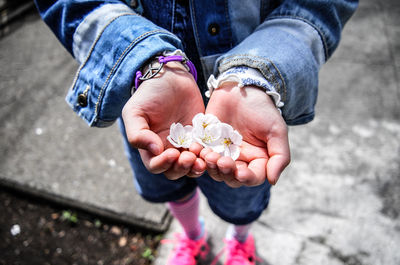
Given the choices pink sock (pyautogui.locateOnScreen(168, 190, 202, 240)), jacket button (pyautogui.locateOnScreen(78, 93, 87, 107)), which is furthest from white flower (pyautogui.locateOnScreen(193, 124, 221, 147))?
pink sock (pyautogui.locateOnScreen(168, 190, 202, 240))

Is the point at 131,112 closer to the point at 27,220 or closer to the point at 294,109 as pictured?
the point at 294,109

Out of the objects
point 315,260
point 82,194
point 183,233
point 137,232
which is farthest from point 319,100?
Answer: point 82,194

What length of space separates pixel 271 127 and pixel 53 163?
6.37ft

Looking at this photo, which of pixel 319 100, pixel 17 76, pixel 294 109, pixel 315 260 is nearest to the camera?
pixel 294 109

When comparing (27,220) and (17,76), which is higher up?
(17,76)

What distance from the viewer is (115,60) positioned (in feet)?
3.12

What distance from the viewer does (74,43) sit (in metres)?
1.07

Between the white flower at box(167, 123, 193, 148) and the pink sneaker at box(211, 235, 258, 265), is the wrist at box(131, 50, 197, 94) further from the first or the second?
the pink sneaker at box(211, 235, 258, 265)

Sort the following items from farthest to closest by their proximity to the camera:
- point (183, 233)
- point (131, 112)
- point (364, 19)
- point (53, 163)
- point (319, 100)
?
1. point (364, 19)
2. point (319, 100)
3. point (53, 163)
4. point (183, 233)
5. point (131, 112)

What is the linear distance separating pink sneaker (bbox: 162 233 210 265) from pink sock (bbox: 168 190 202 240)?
0.15 feet

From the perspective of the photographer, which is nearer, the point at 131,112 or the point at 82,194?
the point at 131,112

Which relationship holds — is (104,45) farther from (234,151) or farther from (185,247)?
(185,247)

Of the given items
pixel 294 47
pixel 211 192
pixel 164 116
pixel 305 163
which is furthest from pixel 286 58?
pixel 305 163

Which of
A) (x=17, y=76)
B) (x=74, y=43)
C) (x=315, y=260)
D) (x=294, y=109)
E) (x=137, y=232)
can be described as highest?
(x=74, y=43)
